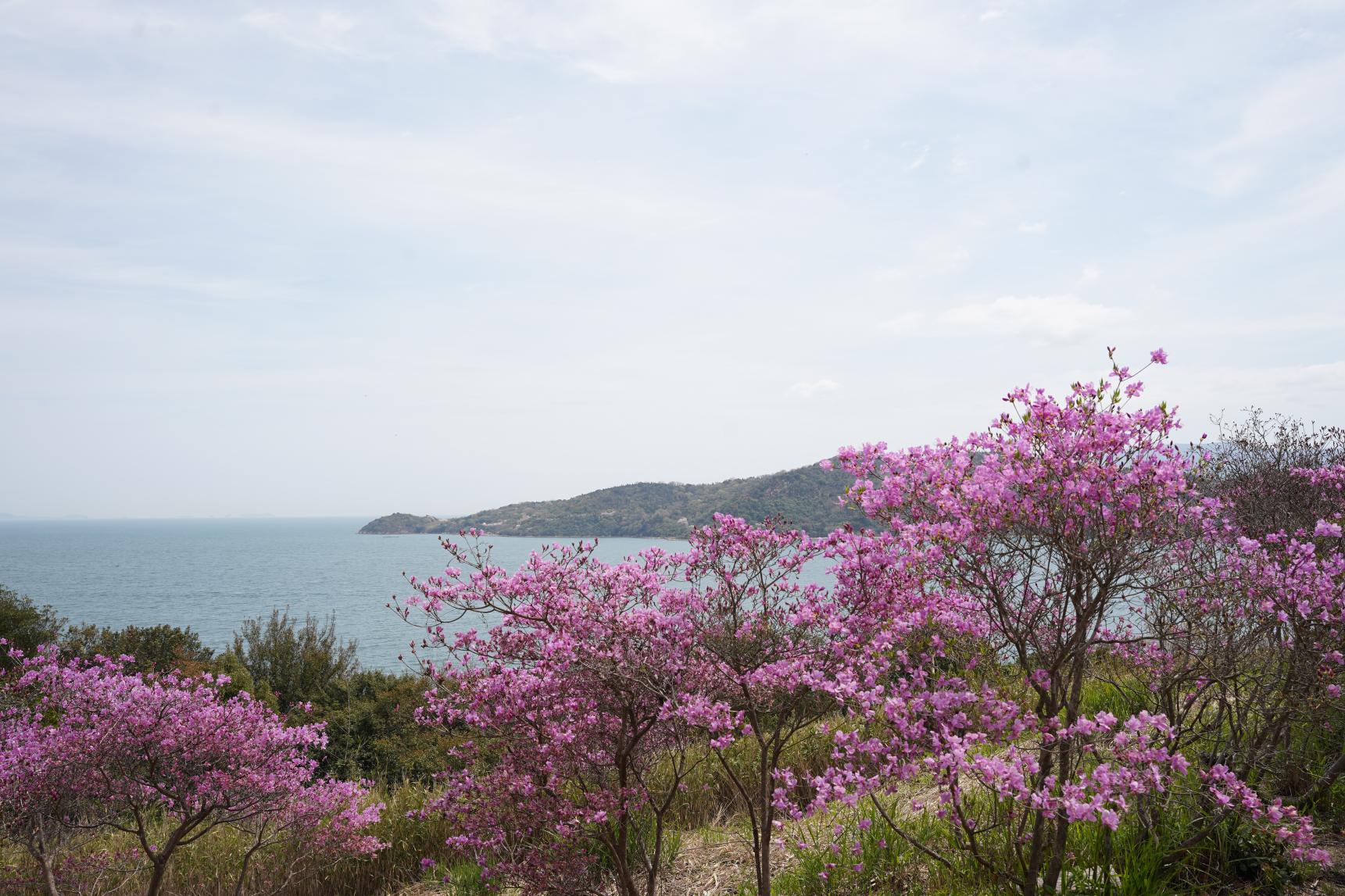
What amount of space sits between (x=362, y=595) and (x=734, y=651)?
8931 cm

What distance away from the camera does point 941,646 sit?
4.59m

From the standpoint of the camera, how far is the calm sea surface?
202 feet

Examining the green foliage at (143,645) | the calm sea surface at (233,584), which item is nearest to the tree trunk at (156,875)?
the calm sea surface at (233,584)

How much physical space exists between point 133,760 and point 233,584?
104 m

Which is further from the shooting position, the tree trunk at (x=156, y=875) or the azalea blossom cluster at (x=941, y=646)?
the tree trunk at (x=156, y=875)

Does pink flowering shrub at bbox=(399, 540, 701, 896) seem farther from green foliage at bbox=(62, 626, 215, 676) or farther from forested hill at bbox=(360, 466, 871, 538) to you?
forested hill at bbox=(360, 466, 871, 538)

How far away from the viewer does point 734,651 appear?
5.03 m

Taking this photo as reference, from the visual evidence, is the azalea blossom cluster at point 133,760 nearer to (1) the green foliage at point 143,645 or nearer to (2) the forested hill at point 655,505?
(1) the green foliage at point 143,645

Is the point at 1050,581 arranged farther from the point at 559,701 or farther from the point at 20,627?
the point at 20,627

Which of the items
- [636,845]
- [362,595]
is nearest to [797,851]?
[636,845]

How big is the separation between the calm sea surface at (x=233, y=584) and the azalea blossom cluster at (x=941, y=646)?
108 centimetres

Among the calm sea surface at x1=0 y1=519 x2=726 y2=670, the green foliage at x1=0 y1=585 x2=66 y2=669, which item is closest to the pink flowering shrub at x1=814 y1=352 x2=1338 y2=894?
the calm sea surface at x1=0 y1=519 x2=726 y2=670

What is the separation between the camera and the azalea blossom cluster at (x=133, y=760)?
679 cm

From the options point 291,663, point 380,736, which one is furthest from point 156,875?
point 291,663
